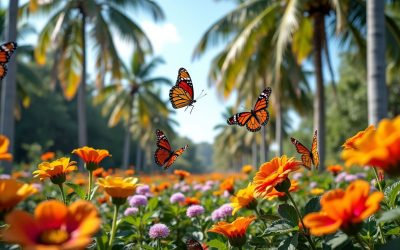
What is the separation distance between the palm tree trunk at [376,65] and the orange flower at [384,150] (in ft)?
9.61

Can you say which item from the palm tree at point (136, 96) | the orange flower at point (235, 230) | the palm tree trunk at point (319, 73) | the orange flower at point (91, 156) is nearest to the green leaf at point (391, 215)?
the orange flower at point (235, 230)

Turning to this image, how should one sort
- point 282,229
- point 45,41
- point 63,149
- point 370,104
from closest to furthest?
point 282,229 → point 370,104 → point 45,41 → point 63,149

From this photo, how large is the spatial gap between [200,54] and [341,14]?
4.59 metres

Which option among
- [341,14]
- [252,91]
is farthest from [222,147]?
[341,14]

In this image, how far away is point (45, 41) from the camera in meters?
10.2

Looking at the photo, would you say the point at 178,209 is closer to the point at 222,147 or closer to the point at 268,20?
the point at 268,20

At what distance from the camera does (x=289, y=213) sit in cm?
96

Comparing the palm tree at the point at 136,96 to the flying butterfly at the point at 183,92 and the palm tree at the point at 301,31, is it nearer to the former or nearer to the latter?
the palm tree at the point at 301,31

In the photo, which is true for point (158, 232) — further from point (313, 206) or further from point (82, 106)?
point (82, 106)

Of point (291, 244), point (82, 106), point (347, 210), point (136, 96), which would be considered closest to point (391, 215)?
point (347, 210)

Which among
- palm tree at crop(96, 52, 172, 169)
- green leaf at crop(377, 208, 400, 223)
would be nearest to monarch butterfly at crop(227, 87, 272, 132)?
green leaf at crop(377, 208, 400, 223)

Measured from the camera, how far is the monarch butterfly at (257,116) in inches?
64.1

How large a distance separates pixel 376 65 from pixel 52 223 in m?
3.46

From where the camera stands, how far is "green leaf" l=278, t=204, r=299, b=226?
946 millimetres
